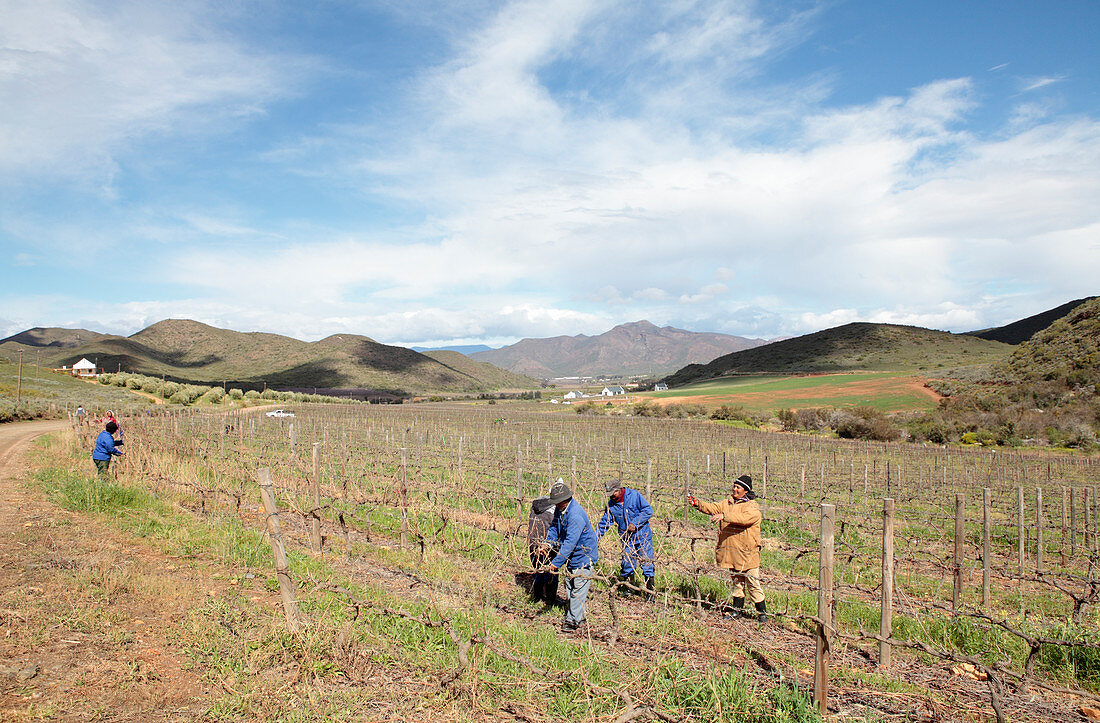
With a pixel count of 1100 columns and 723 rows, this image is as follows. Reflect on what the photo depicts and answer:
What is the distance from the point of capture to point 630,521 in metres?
6.75

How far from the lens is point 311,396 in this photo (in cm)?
6469

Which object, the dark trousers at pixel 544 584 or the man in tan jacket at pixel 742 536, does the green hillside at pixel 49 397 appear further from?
the man in tan jacket at pixel 742 536

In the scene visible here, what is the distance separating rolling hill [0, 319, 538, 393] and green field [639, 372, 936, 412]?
56.7 m

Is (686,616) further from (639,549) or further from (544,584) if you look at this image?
(544,584)

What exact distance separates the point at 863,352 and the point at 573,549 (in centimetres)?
8349

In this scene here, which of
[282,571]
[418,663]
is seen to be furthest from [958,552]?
[282,571]

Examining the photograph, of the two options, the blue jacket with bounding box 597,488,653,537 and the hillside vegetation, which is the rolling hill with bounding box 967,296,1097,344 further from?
the blue jacket with bounding box 597,488,653,537

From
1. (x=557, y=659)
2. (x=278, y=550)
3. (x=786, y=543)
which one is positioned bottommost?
(x=786, y=543)

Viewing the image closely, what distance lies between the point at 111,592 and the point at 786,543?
10.5 meters

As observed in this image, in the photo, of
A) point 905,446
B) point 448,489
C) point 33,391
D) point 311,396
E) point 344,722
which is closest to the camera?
point 344,722

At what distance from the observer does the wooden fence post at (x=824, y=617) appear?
12.6ft

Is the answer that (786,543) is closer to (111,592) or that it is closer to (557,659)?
(557,659)

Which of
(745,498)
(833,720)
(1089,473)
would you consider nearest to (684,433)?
(1089,473)

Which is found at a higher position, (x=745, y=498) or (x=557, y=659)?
(x=745, y=498)
